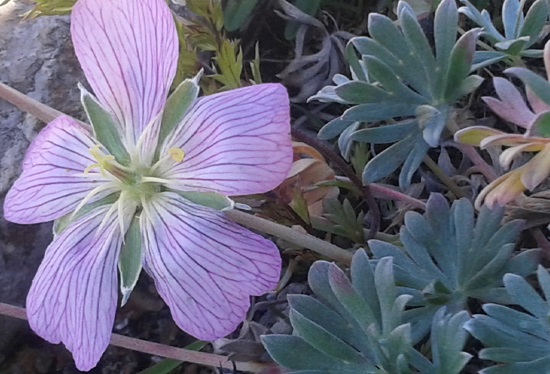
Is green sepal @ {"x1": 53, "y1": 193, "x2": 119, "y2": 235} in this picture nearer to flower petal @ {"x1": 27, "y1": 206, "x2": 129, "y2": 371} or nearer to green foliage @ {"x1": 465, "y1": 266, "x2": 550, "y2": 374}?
flower petal @ {"x1": 27, "y1": 206, "x2": 129, "y2": 371}

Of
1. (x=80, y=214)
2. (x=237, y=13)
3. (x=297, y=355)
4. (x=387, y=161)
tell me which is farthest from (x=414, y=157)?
(x=237, y=13)

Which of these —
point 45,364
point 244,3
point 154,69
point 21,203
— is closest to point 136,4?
point 154,69

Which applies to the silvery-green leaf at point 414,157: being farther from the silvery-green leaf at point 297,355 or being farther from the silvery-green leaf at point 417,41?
the silvery-green leaf at point 297,355

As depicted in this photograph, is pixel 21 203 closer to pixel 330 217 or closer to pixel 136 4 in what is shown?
pixel 136 4

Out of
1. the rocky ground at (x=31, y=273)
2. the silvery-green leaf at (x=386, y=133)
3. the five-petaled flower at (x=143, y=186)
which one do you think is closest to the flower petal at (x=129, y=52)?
the five-petaled flower at (x=143, y=186)

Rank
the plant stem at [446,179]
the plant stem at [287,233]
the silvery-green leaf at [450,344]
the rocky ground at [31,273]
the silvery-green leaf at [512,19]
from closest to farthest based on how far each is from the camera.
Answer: the silvery-green leaf at [450,344]
the plant stem at [287,233]
the silvery-green leaf at [512,19]
the plant stem at [446,179]
the rocky ground at [31,273]

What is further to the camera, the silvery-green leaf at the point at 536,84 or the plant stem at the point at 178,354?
the plant stem at the point at 178,354
